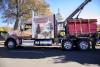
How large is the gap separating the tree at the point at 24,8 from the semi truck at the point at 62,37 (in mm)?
23604

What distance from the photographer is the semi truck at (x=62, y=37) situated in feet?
80.3

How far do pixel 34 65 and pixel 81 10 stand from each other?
16.7 metres

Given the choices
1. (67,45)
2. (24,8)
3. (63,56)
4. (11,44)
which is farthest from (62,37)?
(24,8)

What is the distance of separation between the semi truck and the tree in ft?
77.4

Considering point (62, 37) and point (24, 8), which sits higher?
point (24, 8)

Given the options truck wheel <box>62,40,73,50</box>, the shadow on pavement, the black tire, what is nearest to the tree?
the black tire

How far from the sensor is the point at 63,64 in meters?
15.7

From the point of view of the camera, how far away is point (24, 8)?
50781mm

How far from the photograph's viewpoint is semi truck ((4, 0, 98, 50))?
24.5m

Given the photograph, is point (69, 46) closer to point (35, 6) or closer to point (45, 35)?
point (45, 35)

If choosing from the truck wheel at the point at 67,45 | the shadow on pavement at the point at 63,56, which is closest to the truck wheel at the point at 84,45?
the truck wheel at the point at 67,45

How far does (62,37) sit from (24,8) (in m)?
25.9

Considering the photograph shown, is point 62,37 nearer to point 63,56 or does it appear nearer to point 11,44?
point 11,44

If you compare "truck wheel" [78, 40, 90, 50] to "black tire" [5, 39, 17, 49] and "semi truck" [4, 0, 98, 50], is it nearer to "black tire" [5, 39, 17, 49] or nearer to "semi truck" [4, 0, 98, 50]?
"semi truck" [4, 0, 98, 50]
